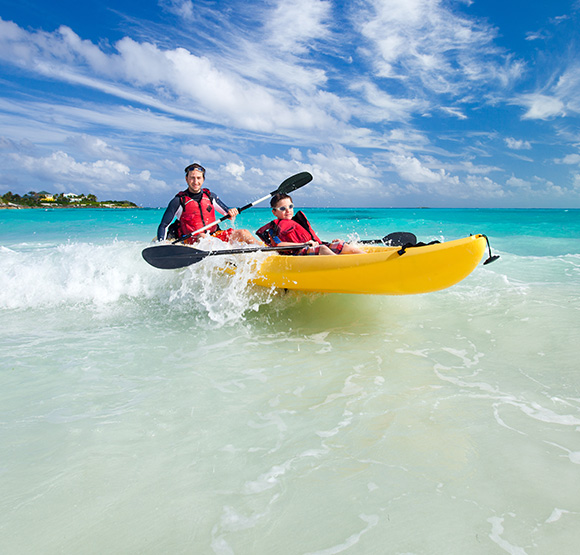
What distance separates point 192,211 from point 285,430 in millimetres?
3975

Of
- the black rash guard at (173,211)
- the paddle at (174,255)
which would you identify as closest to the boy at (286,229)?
the paddle at (174,255)

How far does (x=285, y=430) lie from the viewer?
2422mm

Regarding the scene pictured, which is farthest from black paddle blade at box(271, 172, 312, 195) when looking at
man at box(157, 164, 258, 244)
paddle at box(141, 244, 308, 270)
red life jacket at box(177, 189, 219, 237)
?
paddle at box(141, 244, 308, 270)

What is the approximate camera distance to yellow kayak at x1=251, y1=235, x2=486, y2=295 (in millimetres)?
3572

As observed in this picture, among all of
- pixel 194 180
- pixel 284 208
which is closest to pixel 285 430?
pixel 284 208

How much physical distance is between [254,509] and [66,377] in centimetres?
209

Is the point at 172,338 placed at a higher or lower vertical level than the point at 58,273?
lower

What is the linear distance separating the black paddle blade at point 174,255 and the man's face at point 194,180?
147 centimetres

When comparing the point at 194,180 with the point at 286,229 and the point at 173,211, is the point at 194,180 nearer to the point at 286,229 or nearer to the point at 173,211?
the point at 173,211

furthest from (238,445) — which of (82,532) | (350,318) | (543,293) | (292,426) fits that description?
(543,293)

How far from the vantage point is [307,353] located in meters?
3.66

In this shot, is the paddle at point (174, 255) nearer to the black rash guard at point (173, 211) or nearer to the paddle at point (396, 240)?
the black rash guard at point (173, 211)

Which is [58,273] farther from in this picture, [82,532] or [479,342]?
[479,342]

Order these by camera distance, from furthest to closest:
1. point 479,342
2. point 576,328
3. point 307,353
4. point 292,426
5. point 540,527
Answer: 1. point 576,328
2. point 479,342
3. point 307,353
4. point 292,426
5. point 540,527
